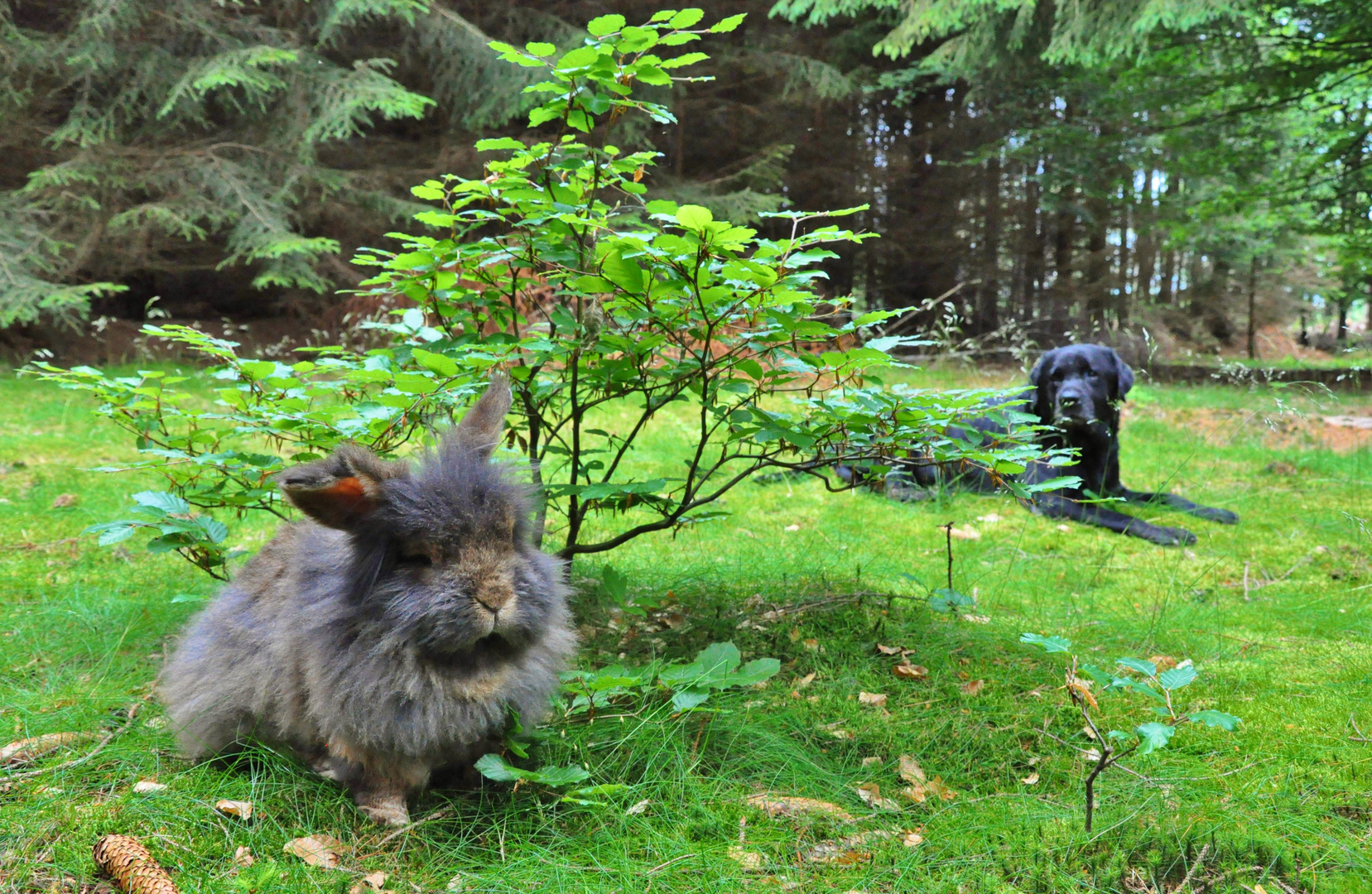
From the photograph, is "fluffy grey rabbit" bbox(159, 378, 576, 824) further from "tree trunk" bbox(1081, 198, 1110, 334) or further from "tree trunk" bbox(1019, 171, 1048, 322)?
"tree trunk" bbox(1019, 171, 1048, 322)

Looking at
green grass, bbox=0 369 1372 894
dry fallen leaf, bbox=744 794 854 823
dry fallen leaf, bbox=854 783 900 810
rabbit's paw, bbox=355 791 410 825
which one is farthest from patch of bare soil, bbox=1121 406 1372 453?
rabbit's paw, bbox=355 791 410 825

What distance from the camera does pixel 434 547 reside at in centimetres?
186

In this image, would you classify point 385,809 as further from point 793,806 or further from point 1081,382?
point 1081,382

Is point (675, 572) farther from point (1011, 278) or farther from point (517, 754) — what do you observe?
point (1011, 278)

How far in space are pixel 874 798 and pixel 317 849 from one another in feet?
4.57

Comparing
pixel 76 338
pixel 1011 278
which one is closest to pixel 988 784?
pixel 76 338

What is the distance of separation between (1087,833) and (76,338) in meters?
13.2

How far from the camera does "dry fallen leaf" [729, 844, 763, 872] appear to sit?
75.9 inches

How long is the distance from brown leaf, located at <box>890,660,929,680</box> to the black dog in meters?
2.27

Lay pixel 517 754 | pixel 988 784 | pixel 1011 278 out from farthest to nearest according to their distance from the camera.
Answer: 1. pixel 1011 278
2. pixel 988 784
3. pixel 517 754

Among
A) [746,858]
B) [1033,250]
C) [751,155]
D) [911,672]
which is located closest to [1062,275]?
[1033,250]

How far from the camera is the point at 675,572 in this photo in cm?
379

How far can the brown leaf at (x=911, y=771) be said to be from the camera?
2363 millimetres

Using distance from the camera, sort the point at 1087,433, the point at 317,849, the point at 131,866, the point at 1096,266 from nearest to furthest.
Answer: the point at 131,866, the point at 317,849, the point at 1087,433, the point at 1096,266
